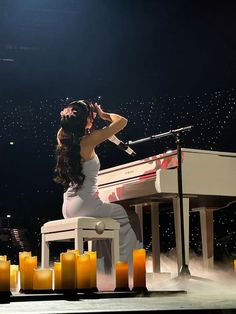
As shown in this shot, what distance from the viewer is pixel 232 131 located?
5.17 m

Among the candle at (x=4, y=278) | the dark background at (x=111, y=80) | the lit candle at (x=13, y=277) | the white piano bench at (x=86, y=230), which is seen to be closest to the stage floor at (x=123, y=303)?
the candle at (x=4, y=278)

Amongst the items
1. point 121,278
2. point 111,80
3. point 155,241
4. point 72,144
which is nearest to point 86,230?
point 72,144

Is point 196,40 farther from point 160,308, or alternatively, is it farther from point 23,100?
point 160,308

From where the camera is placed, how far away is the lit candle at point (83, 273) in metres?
1.94

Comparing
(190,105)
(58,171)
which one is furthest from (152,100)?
(58,171)

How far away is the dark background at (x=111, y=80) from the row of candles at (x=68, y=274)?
10.8 ft

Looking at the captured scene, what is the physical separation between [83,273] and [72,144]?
5.22 ft

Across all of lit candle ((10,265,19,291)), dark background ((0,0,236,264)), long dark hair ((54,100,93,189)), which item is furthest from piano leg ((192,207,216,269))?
lit candle ((10,265,19,291))

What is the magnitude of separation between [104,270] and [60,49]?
2730mm

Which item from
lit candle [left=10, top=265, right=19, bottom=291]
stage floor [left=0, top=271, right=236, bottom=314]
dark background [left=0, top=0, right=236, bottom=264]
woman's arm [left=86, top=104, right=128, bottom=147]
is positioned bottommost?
stage floor [left=0, top=271, right=236, bottom=314]

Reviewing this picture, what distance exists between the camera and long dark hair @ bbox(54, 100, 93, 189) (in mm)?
3432

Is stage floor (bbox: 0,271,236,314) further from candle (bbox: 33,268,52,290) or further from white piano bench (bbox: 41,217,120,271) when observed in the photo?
white piano bench (bbox: 41,217,120,271)

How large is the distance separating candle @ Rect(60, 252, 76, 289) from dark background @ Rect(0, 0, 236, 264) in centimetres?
347

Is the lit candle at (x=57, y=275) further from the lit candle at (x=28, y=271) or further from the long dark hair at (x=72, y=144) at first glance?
the long dark hair at (x=72, y=144)
